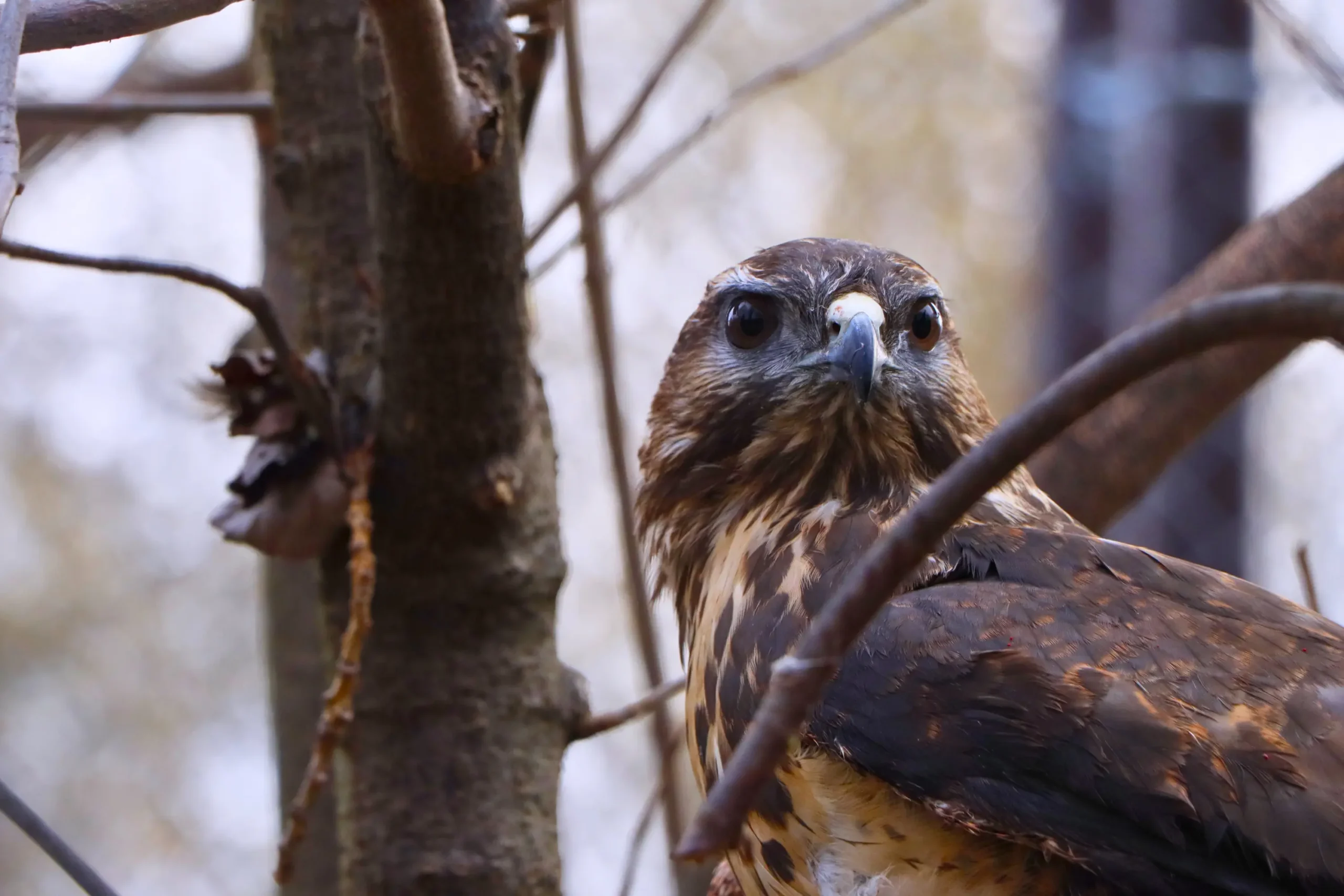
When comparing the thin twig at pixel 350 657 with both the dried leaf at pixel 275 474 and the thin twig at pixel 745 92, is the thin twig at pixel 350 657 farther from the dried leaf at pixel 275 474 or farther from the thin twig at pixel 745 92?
the thin twig at pixel 745 92

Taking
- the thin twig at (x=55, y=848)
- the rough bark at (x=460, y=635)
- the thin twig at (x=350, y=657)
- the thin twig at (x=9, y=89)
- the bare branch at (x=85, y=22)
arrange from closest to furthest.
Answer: the thin twig at (x=9, y=89) < the bare branch at (x=85, y=22) < the thin twig at (x=55, y=848) < the thin twig at (x=350, y=657) < the rough bark at (x=460, y=635)

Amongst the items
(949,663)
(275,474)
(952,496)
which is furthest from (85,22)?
(949,663)

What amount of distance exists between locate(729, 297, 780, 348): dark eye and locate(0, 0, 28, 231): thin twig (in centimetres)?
150

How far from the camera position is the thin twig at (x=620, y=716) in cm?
242

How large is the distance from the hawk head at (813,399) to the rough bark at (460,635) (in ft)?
1.08

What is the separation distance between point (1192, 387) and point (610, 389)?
1.37 meters

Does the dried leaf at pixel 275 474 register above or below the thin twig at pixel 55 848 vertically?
above

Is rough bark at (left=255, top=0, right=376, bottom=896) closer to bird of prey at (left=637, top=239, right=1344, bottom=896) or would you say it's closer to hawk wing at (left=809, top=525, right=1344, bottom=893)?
bird of prey at (left=637, top=239, right=1344, bottom=896)

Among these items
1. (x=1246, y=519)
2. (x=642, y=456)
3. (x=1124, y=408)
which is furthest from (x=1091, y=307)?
(x=642, y=456)

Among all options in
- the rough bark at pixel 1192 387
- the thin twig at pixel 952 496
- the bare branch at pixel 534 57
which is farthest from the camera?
the rough bark at pixel 1192 387

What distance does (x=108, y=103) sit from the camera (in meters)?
2.56

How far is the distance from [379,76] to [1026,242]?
6169 mm

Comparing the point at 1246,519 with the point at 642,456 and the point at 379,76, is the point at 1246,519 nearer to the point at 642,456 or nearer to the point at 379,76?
the point at 642,456

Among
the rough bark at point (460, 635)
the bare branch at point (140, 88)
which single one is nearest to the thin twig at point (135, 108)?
the bare branch at point (140, 88)
